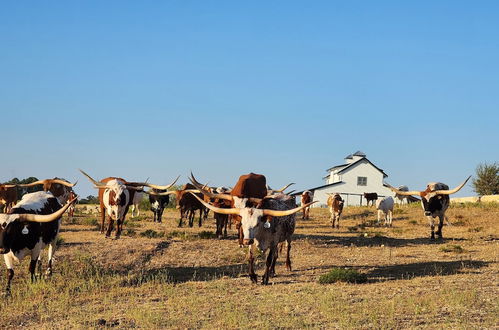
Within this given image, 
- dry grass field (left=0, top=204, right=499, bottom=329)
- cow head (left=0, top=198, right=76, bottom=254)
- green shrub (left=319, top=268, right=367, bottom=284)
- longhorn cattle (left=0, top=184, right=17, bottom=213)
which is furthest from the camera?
longhorn cattle (left=0, top=184, right=17, bottom=213)

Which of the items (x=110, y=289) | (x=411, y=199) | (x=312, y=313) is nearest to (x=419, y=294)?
(x=312, y=313)

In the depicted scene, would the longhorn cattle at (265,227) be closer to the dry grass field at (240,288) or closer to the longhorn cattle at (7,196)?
the dry grass field at (240,288)

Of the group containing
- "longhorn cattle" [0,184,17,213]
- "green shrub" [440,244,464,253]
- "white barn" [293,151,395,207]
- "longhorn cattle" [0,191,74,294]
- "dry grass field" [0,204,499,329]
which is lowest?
"dry grass field" [0,204,499,329]

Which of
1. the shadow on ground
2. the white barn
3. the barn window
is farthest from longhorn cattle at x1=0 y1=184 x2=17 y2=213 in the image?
the barn window

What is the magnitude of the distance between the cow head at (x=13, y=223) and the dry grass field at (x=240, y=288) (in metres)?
1.03

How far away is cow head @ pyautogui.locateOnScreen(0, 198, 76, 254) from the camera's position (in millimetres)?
11609

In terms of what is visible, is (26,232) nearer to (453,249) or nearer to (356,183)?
(453,249)

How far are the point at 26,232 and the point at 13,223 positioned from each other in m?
0.37

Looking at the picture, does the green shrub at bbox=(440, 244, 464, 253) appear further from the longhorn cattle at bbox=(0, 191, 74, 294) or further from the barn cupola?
the barn cupola

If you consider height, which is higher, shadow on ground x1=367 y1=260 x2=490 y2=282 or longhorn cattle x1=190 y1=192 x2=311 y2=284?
longhorn cattle x1=190 y1=192 x2=311 y2=284

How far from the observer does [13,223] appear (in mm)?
11883

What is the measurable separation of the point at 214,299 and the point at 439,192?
14831 millimetres

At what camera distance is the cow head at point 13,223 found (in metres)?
11.6

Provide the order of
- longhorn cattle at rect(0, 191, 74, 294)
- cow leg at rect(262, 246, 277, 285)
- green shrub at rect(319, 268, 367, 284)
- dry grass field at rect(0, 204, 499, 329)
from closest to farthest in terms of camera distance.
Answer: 1. dry grass field at rect(0, 204, 499, 329)
2. longhorn cattle at rect(0, 191, 74, 294)
3. cow leg at rect(262, 246, 277, 285)
4. green shrub at rect(319, 268, 367, 284)
